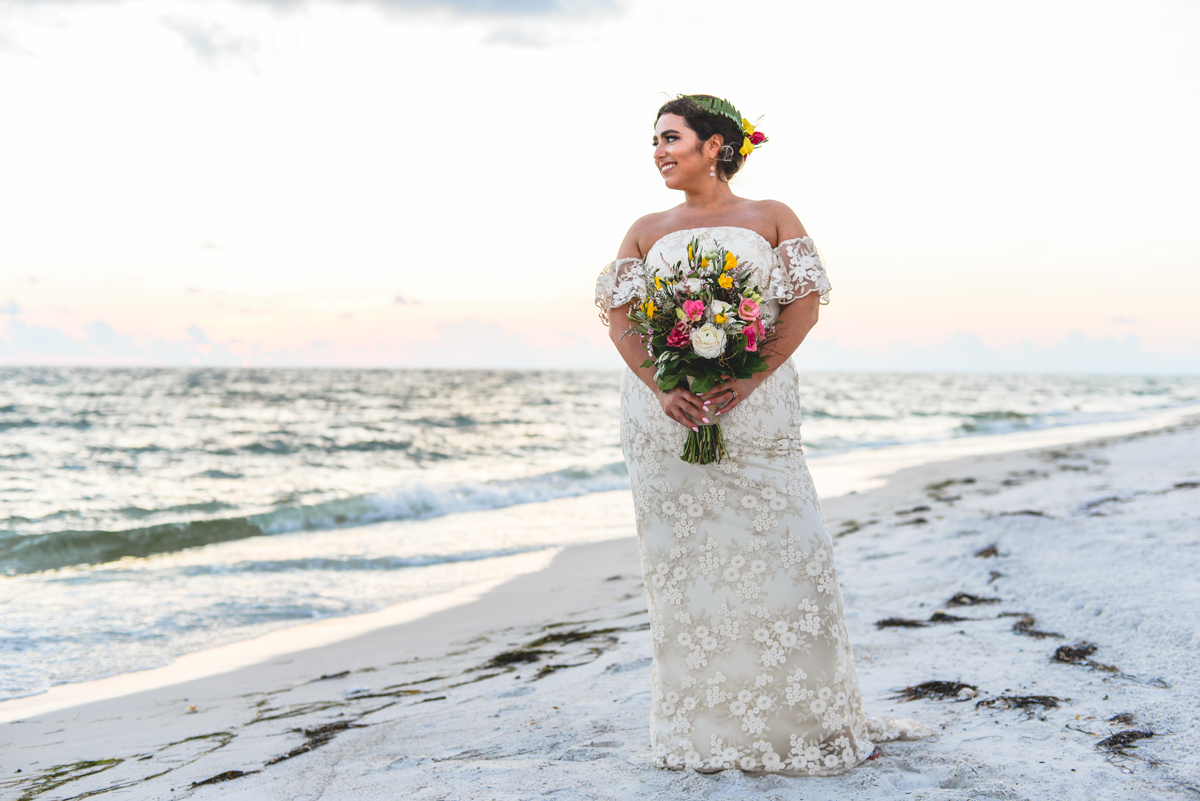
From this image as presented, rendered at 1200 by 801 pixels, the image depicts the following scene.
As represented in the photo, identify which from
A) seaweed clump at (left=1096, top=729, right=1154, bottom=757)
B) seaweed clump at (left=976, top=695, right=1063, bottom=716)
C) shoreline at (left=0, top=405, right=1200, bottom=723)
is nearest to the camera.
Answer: seaweed clump at (left=1096, top=729, right=1154, bottom=757)

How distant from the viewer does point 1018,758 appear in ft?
9.55

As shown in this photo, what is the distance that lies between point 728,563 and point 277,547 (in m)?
9.27

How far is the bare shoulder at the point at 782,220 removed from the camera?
120 inches

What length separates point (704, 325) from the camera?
8.98ft

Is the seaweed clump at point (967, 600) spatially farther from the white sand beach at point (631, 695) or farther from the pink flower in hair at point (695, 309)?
the pink flower in hair at point (695, 309)

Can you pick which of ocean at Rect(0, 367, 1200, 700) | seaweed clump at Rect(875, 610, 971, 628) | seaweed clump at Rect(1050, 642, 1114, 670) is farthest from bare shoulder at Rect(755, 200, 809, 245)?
ocean at Rect(0, 367, 1200, 700)

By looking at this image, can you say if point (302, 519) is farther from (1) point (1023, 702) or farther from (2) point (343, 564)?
(1) point (1023, 702)

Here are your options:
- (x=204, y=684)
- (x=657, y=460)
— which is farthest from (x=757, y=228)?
(x=204, y=684)

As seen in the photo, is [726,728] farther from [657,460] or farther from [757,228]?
[757,228]

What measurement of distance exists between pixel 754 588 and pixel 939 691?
1389mm

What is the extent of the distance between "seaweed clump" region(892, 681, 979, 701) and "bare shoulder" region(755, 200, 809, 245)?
231cm

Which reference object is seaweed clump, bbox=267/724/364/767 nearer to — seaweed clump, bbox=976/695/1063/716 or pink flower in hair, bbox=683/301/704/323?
pink flower in hair, bbox=683/301/704/323

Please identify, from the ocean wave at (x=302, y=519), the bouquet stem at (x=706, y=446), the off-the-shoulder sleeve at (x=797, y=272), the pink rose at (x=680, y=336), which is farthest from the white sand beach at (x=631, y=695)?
the ocean wave at (x=302, y=519)

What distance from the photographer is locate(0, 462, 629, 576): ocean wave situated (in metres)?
10.4
